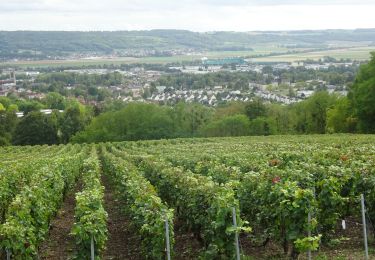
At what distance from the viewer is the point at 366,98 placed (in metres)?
57.9

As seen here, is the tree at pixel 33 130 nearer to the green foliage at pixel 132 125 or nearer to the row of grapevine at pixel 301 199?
the green foliage at pixel 132 125

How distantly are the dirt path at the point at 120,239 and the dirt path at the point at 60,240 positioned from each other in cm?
122

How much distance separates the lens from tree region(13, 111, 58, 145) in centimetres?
9350

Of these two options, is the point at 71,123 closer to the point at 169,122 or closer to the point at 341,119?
the point at 169,122

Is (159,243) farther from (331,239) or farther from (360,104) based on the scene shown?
(360,104)

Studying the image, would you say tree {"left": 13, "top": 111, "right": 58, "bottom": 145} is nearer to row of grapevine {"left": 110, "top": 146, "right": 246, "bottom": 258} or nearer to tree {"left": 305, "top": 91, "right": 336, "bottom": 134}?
tree {"left": 305, "top": 91, "right": 336, "bottom": 134}

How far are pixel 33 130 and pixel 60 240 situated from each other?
81.4m

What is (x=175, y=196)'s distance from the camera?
1591 centimetres

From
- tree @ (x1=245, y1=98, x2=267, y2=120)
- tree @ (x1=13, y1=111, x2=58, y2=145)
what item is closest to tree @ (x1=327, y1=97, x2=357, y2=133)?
tree @ (x1=245, y1=98, x2=267, y2=120)

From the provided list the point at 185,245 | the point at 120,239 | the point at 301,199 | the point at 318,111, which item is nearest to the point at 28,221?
the point at 185,245

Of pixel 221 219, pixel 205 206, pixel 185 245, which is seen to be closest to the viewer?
pixel 221 219

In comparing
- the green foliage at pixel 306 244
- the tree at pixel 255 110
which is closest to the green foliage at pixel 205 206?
the green foliage at pixel 306 244

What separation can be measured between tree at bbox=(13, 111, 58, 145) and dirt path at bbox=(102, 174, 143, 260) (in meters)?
76.3

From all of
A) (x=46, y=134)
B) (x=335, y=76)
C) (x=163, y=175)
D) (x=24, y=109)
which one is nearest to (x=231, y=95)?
(x=335, y=76)
